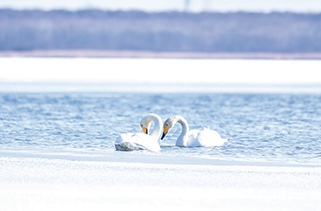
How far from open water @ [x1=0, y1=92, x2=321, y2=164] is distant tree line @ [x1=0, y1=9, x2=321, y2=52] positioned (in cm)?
1427

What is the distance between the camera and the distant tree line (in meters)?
28.3

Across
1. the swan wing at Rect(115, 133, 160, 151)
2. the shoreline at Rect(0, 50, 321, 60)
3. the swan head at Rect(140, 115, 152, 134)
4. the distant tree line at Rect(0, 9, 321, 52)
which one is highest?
the distant tree line at Rect(0, 9, 321, 52)

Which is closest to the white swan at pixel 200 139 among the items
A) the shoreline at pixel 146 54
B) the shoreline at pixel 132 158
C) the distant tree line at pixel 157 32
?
the shoreline at pixel 132 158

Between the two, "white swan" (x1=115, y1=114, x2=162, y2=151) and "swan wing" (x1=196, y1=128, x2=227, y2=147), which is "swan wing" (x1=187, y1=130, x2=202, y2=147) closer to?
"swan wing" (x1=196, y1=128, x2=227, y2=147)

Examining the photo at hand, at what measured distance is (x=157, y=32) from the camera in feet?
95.4

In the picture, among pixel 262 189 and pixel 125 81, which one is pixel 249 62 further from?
pixel 262 189

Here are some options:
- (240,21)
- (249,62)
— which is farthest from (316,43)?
(249,62)

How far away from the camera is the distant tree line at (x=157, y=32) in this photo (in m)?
28.3

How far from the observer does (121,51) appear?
2839 cm

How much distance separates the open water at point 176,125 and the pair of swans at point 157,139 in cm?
10

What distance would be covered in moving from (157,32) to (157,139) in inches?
875

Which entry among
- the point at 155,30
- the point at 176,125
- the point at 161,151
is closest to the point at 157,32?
the point at 155,30

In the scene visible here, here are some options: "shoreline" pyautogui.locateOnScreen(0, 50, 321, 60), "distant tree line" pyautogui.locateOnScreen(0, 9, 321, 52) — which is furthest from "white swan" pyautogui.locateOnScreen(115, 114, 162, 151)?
"distant tree line" pyautogui.locateOnScreen(0, 9, 321, 52)

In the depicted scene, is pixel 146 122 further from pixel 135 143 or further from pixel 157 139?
pixel 135 143
